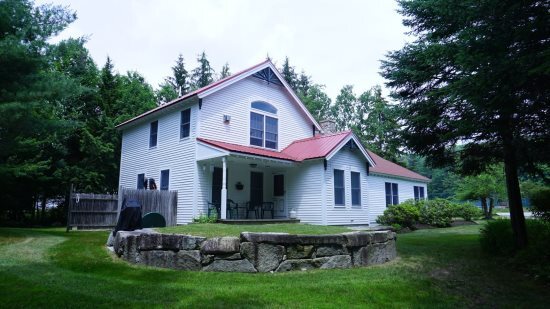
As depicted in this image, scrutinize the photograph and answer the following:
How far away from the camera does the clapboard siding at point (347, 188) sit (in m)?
16.0

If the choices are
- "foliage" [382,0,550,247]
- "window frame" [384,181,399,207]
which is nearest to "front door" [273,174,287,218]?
"foliage" [382,0,550,247]

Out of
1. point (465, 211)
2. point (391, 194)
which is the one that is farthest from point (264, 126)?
point (465, 211)

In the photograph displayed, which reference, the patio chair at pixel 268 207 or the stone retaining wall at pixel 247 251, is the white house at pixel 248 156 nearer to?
the patio chair at pixel 268 207

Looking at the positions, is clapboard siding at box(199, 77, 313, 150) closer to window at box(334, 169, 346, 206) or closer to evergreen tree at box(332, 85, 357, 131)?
window at box(334, 169, 346, 206)

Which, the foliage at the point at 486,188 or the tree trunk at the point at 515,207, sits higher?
the foliage at the point at 486,188

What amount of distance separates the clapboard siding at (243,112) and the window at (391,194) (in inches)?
280

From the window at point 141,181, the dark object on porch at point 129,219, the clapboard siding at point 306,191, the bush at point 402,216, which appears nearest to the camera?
the dark object on porch at point 129,219

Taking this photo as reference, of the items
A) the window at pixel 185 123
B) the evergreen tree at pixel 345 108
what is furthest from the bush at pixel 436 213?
the evergreen tree at pixel 345 108

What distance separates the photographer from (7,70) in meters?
11.2

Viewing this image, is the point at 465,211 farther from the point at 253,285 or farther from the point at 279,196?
the point at 253,285

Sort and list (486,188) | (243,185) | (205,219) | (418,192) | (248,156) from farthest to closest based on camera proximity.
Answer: (486,188) → (418,192) → (243,185) → (248,156) → (205,219)

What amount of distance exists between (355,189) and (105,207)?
1097 centimetres

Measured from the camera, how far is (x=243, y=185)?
1627cm

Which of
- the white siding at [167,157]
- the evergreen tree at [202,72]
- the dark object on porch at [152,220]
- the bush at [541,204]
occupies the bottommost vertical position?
the dark object on porch at [152,220]
